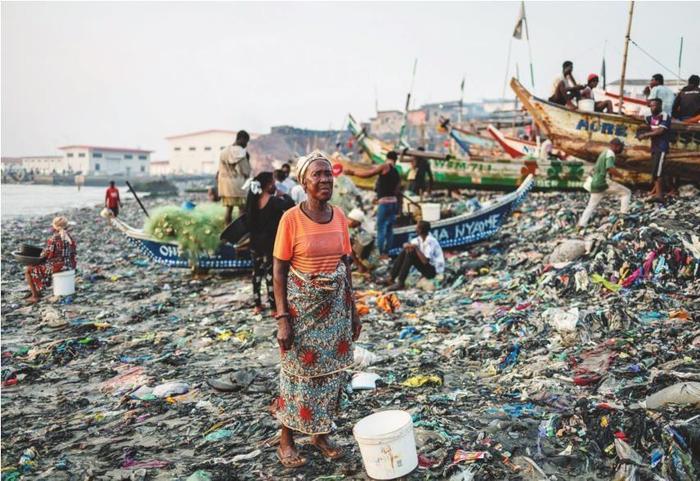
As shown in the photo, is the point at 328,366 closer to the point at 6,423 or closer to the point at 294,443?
the point at 294,443

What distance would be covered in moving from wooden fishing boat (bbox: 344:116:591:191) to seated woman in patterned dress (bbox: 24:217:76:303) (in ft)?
20.0

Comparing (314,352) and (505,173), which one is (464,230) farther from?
(314,352)

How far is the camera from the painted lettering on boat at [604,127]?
9.10 m

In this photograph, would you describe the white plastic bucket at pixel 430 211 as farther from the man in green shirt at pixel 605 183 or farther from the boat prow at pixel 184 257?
the boat prow at pixel 184 257

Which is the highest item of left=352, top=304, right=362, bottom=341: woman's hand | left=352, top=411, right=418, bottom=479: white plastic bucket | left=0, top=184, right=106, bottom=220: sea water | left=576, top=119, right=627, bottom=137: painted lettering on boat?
left=576, top=119, right=627, bottom=137: painted lettering on boat

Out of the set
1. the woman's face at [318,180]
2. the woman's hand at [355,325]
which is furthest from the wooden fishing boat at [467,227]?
the woman's face at [318,180]

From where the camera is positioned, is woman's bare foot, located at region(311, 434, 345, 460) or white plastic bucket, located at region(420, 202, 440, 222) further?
white plastic bucket, located at region(420, 202, 440, 222)

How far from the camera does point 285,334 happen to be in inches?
101

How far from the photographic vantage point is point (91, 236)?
14555mm

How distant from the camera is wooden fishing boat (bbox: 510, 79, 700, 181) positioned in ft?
26.7

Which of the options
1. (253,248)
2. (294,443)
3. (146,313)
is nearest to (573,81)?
(253,248)

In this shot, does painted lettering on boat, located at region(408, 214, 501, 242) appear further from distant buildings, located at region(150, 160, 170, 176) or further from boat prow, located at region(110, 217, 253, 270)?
distant buildings, located at region(150, 160, 170, 176)

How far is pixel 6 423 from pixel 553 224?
812cm

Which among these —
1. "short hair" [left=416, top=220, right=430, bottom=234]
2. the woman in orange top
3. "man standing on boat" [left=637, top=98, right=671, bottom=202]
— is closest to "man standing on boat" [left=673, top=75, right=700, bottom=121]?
"man standing on boat" [left=637, top=98, right=671, bottom=202]
